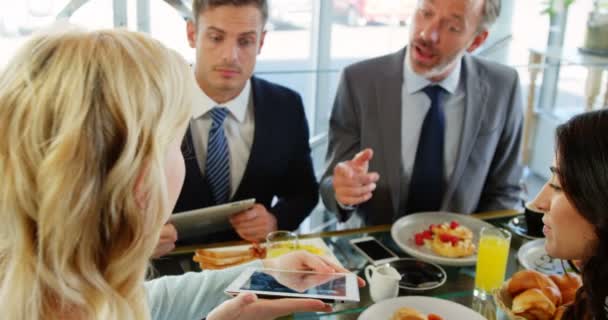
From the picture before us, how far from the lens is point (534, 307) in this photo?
3.84 feet

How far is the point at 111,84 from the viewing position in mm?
756

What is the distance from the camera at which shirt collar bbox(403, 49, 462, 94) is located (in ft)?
6.97

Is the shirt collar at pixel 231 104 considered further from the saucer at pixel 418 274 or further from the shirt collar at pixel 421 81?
the saucer at pixel 418 274

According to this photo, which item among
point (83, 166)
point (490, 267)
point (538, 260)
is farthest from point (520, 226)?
point (83, 166)

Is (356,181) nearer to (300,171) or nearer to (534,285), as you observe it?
(300,171)

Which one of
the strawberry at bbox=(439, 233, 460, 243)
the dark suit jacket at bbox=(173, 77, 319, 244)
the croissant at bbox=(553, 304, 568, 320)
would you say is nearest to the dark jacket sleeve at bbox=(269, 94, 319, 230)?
the dark suit jacket at bbox=(173, 77, 319, 244)

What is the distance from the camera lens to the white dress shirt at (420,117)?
213 centimetres

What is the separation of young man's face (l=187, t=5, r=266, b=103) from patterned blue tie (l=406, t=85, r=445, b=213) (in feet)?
2.21

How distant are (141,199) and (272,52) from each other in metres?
2.37

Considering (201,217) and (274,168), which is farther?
(274,168)

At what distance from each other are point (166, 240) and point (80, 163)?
32.0 inches

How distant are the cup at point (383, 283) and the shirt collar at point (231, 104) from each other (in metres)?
0.84

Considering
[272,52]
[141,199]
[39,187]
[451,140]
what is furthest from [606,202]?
[272,52]

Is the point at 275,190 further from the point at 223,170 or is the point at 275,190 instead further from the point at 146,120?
the point at 146,120
